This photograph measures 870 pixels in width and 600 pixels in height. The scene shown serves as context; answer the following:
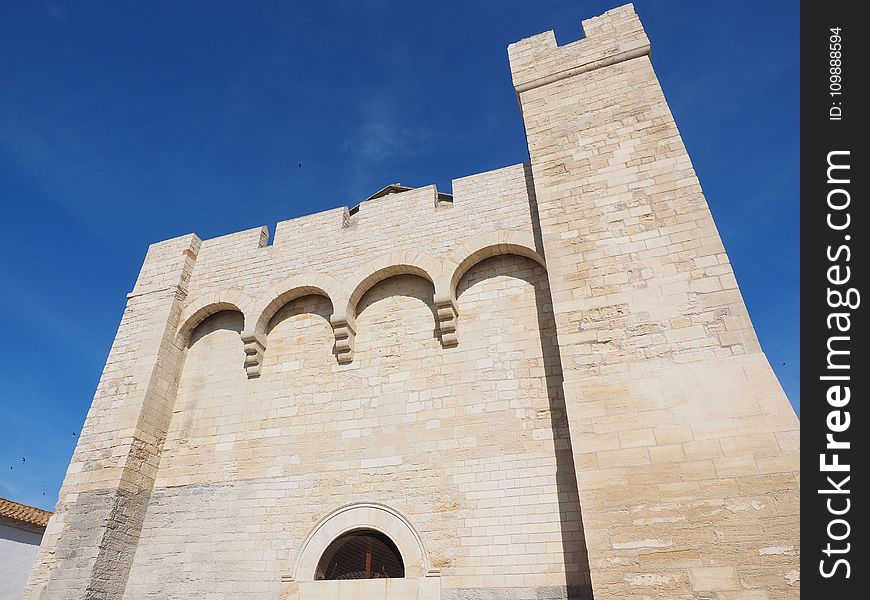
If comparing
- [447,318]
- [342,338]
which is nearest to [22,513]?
[342,338]

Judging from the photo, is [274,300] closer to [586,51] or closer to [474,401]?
[474,401]

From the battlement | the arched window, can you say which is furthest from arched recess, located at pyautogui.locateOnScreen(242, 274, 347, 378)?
the battlement

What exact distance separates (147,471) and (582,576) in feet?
18.3

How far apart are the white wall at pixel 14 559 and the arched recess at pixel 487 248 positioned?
34.1 ft

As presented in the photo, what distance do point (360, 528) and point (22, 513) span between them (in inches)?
367

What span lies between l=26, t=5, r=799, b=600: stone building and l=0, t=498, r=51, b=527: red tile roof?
5.35 m

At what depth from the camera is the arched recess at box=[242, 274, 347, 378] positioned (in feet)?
23.8

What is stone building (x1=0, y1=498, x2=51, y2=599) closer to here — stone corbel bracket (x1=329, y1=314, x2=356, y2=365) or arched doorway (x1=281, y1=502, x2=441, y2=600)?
arched doorway (x1=281, y1=502, x2=441, y2=600)

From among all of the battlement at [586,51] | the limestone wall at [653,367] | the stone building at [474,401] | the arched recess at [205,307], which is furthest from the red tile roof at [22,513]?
the battlement at [586,51]

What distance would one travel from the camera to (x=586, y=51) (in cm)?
711

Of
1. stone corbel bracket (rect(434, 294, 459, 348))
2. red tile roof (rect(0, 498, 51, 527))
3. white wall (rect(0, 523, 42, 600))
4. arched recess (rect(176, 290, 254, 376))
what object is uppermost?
arched recess (rect(176, 290, 254, 376))
